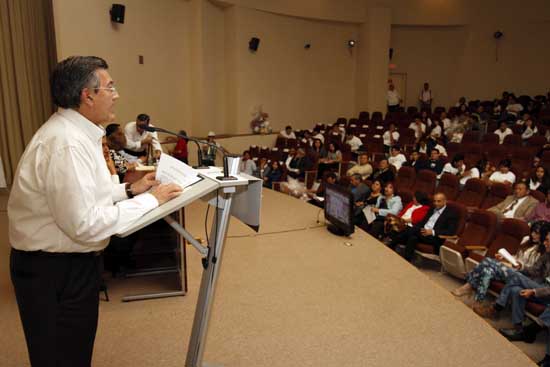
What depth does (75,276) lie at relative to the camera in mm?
1528

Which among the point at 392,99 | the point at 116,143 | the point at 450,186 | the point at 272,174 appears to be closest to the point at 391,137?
the point at 272,174

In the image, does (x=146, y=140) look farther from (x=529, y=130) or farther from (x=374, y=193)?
(x=529, y=130)

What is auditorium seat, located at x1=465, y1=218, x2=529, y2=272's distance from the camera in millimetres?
4428

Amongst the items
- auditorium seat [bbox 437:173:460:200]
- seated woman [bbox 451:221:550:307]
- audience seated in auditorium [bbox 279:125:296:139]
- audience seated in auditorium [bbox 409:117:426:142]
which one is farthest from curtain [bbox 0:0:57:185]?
audience seated in auditorium [bbox 409:117:426:142]

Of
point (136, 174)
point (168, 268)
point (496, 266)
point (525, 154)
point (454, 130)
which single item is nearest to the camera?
point (136, 174)

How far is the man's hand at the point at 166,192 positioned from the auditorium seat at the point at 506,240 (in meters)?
3.61

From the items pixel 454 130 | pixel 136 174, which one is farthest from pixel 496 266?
pixel 454 130

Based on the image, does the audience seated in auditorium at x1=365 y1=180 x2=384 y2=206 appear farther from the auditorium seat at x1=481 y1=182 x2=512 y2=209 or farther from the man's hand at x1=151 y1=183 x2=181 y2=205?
the man's hand at x1=151 y1=183 x2=181 y2=205

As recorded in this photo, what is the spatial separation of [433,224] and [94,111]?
14.9ft

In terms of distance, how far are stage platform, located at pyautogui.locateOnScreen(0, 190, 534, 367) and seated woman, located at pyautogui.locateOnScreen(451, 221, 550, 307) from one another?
71 cm

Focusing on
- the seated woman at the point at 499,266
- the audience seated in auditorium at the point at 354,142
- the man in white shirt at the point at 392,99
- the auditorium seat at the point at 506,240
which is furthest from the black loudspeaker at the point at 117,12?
the man in white shirt at the point at 392,99

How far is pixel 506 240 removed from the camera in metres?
4.59

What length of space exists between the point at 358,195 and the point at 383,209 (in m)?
0.64

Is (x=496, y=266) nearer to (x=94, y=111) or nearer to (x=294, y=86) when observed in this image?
(x=94, y=111)
